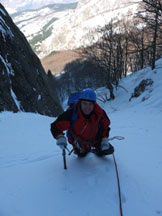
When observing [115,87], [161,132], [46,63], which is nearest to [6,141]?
[161,132]

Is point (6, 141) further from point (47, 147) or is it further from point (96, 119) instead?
point (96, 119)

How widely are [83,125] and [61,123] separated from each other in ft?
1.23

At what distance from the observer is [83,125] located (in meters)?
3.13

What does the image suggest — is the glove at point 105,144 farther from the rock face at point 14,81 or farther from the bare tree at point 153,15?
the bare tree at point 153,15

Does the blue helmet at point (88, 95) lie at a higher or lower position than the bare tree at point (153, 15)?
higher

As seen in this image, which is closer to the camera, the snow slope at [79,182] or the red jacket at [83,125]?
the snow slope at [79,182]

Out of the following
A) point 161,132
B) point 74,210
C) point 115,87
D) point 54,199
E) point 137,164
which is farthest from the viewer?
point 115,87

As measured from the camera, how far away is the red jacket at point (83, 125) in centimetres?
311

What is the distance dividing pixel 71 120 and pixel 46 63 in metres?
145

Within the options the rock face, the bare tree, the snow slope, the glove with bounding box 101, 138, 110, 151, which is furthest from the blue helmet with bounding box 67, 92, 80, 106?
the bare tree

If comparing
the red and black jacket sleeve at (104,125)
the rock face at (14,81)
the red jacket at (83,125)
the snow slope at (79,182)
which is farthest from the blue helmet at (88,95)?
the rock face at (14,81)

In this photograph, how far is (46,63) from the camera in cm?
14162

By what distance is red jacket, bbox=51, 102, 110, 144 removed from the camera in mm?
3105

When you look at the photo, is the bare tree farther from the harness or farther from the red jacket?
the harness
